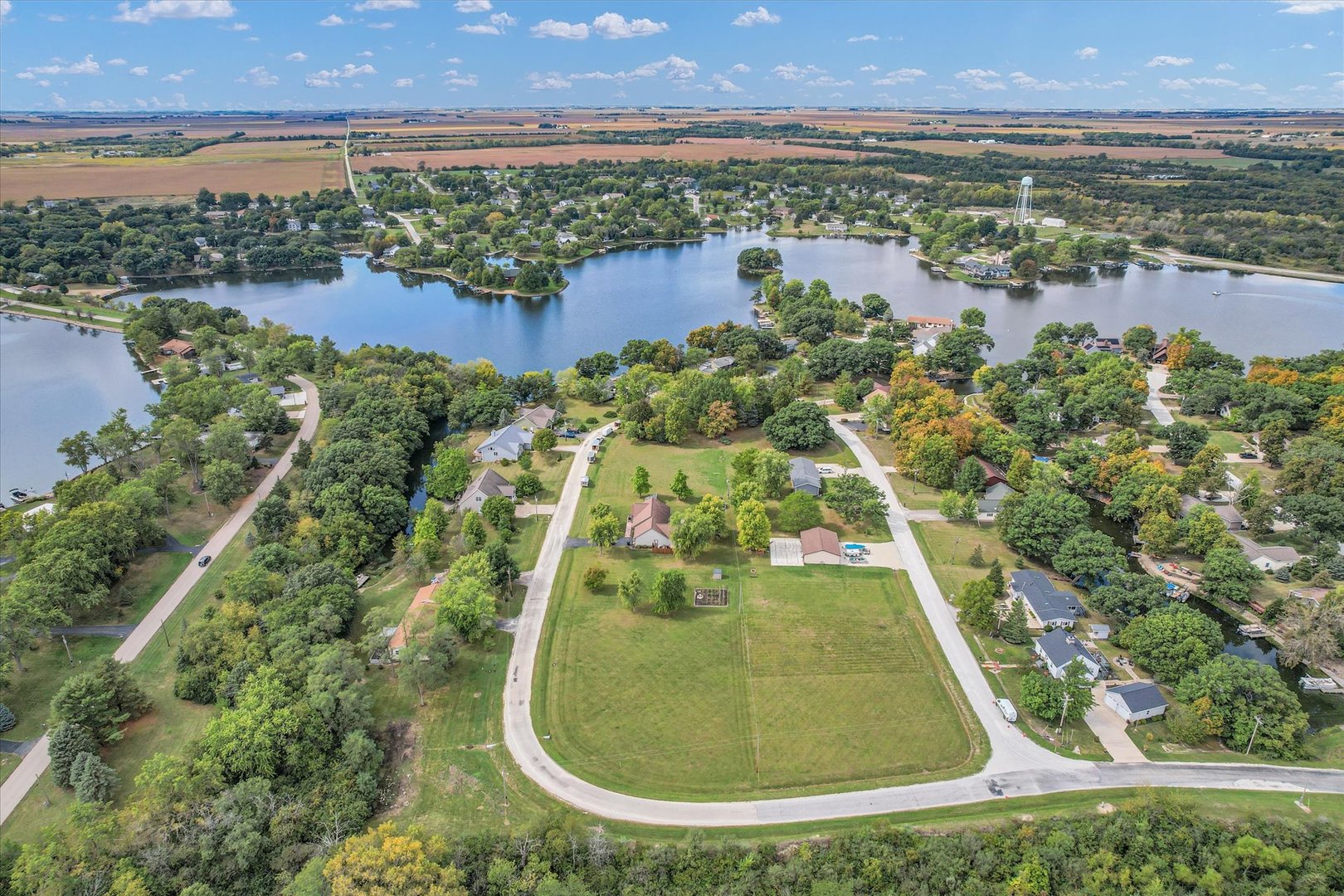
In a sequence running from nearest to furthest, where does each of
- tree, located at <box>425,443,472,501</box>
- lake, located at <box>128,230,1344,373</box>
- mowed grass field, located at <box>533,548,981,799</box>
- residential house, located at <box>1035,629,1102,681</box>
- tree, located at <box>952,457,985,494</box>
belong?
mowed grass field, located at <box>533,548,981,799</box> < residential house, located at <box>1035,629,1102,681</box> < tree, located at <box>952,457,985,494</box> < tree, located at <box>425,443,472,501</box> < lake, located at <box>128,230,1344,373</box>

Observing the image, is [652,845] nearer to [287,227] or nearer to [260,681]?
[260,681]

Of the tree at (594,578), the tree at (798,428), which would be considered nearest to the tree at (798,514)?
the tree at (798,428)

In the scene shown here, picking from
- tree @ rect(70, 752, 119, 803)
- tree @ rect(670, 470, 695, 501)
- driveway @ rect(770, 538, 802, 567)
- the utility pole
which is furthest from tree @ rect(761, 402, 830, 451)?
tree @ rect(70, 752, 119, 803)

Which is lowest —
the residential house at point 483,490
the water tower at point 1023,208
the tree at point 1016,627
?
the tree at point 1016,627

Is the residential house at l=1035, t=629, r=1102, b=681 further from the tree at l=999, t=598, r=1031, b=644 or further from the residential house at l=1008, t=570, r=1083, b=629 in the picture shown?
the residential house at l=1008, t=570, r=1083, b=629

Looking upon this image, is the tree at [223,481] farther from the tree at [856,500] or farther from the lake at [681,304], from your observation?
the tree at [856,500]

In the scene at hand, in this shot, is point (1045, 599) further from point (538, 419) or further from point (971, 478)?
point (538, 419)
